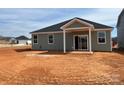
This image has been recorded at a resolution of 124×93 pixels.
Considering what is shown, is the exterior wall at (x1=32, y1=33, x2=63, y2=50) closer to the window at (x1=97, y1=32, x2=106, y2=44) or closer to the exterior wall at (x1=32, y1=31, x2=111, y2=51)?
the exterior wall at (x1=32, y1=31, x2=111, y2=51)

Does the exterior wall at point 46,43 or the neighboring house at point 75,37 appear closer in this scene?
the neighboring house at point 75,37

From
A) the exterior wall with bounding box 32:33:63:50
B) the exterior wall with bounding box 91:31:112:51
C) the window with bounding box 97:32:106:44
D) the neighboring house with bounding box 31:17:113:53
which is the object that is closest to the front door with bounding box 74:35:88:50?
the neighboring house with bounding box 31:17:113:53

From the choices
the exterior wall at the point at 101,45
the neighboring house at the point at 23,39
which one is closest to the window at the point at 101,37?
the exterior wall at the point at 101,45

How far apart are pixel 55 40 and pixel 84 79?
1789cm

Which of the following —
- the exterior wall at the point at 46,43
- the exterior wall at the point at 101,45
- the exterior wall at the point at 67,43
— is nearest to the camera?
the exterior wall at the point at 101,45

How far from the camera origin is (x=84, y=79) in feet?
32.2

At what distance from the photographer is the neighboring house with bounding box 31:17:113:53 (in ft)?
77.6

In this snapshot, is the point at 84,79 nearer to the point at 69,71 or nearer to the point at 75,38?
the point at 69,71

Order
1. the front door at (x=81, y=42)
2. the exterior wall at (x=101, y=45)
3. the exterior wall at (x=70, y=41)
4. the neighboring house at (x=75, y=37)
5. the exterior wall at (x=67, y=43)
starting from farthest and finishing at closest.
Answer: the exterior wall at (x=70, y=41) < the front door at (x=81, y=42) < the exterior wall at (x=67, y=43) < the exterior wall at (x=101, y=45) < the neighboring house at (x=75, y=37)

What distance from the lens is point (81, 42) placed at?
25.9m

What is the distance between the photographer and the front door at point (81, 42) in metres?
25.7

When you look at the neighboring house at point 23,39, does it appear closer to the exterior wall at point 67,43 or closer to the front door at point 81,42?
the exterior wall at point 67,43

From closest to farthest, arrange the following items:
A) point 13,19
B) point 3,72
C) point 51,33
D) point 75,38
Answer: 1. point 3,72
2. point 13,19
3. point 75,38
4. point 51,33
